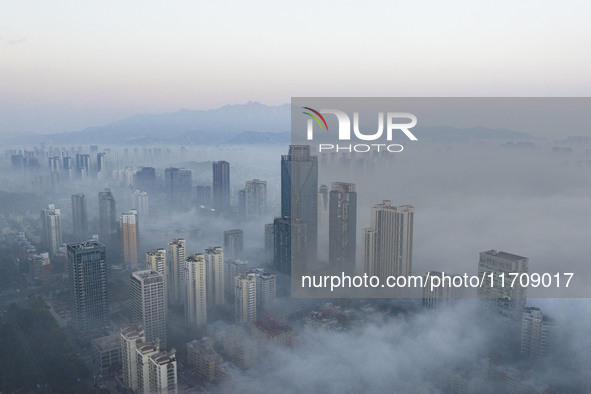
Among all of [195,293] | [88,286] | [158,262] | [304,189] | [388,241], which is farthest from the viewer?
[304,189]

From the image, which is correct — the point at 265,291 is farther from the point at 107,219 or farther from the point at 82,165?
the point at 82,165

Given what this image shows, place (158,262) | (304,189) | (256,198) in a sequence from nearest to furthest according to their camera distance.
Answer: (158,262) < (304,189) < (256,198)

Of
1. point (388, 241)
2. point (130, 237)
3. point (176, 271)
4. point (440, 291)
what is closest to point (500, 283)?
point (440, 291)

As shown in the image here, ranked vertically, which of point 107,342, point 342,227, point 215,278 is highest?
point 342,227

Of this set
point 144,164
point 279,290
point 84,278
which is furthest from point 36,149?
point 279,290

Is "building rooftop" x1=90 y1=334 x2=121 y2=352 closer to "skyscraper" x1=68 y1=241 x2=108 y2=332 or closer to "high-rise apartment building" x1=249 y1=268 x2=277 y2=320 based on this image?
"skyscraper" x1=68 y1=241 x2=108 y2=332

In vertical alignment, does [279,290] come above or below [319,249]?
below

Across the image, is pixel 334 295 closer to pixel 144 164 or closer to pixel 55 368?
pixel 55 368
